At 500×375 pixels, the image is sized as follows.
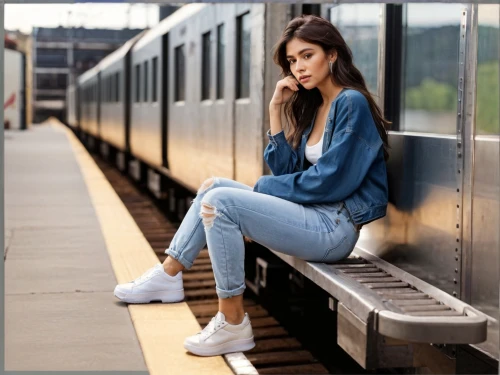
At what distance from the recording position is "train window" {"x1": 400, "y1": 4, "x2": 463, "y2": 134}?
3707mm

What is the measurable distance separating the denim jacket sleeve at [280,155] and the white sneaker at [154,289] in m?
0.77

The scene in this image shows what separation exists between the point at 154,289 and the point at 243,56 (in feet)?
8.77

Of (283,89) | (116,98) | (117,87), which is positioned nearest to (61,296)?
(283,89)

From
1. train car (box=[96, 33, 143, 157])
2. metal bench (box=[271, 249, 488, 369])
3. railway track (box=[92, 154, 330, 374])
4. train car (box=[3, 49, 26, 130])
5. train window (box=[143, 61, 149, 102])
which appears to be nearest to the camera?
metal bench (box=[271, 249, 488, 369])

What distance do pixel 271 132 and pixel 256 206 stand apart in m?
0.42

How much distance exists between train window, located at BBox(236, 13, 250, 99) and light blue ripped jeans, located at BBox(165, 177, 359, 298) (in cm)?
284

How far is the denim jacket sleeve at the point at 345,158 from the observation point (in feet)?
11.1

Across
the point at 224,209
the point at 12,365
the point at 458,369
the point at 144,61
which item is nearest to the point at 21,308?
the point at 12,365

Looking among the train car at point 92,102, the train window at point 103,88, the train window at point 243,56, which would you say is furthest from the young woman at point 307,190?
the train car at point 92,102

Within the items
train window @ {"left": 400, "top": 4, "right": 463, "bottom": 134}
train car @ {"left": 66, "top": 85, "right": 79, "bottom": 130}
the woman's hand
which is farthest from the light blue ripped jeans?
train car @ {"left": 66, "top": 85, "right": 79, "bottom": 130}

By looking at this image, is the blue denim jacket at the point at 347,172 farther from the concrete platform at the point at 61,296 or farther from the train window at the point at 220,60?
the train window at the point at 220,60

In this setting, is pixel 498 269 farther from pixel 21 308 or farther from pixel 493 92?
pixel 21 308

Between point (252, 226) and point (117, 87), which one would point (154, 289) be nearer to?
point (252, 226)

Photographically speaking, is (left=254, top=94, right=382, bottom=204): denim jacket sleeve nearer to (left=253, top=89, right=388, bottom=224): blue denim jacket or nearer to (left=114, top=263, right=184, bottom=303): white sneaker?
(left=253, top=89, right=388, bottom=224): blue denim jacket
